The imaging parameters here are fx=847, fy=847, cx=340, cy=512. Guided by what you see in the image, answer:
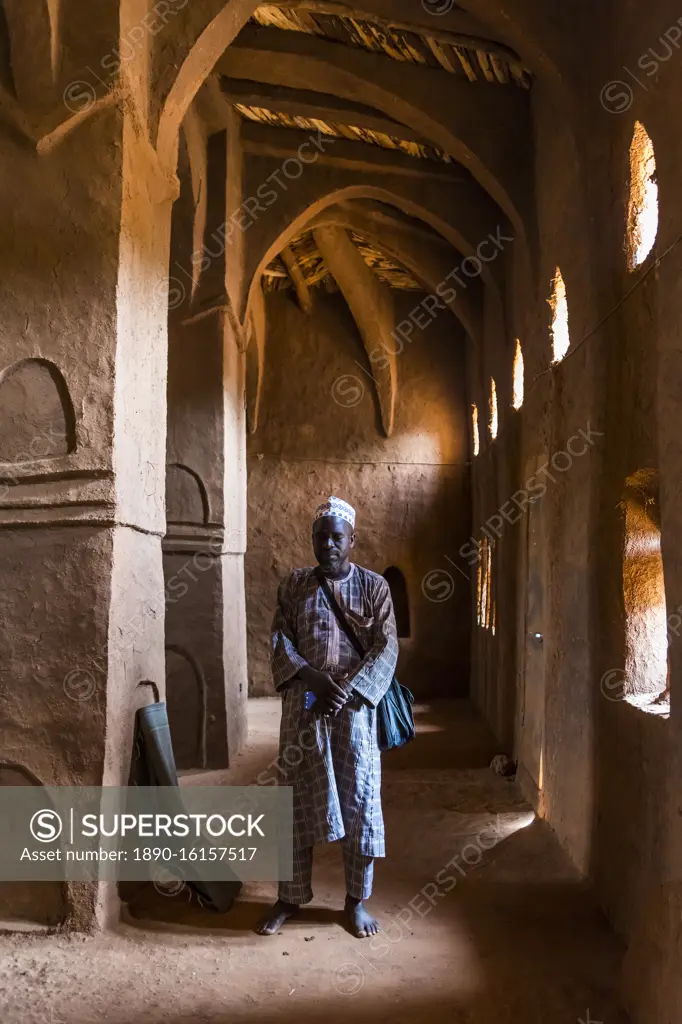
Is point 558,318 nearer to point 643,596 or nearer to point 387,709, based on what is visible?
point 643,596

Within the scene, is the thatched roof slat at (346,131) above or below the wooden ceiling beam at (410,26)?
above

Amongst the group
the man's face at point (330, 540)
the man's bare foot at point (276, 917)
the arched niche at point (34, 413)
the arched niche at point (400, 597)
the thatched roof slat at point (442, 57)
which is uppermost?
the thatched roof slat at point (442, 57)

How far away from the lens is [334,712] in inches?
162

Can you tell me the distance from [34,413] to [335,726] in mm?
2234

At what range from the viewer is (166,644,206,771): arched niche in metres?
7.92

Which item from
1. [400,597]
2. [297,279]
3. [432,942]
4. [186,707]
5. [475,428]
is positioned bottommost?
[432,942]

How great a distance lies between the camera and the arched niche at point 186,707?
792cm

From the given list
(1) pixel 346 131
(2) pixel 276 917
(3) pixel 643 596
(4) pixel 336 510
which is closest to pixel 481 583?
(1) pixel 346 131

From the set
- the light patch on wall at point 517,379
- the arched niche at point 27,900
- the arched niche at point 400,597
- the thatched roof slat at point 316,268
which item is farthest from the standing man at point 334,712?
the arched niche at point 400,597

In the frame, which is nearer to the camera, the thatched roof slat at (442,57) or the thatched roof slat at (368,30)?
the thatched roof slat at (368,30)

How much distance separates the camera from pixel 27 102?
14.6 feet

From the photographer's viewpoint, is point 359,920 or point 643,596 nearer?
point 359,920

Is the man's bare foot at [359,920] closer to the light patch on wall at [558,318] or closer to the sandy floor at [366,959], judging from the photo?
the sandy floor at [366,959]

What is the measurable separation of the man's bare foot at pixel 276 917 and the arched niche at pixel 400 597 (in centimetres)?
864
